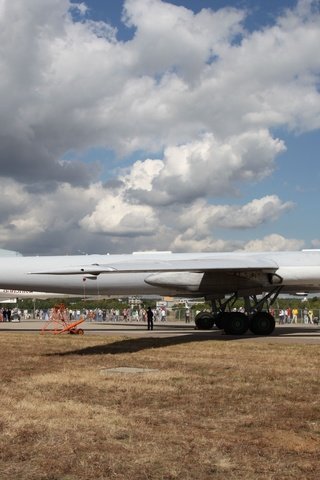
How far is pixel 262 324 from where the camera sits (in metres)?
21.6

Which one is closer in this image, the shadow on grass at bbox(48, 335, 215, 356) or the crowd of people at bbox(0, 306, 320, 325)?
the shadow on grass at bbox(48, 335, 215, 356)

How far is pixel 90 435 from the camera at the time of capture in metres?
6.06

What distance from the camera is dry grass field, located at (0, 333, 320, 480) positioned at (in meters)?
5.02

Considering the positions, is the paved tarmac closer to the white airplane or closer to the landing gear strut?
the landing gear strut

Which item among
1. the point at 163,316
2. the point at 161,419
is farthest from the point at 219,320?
the point at 163,316

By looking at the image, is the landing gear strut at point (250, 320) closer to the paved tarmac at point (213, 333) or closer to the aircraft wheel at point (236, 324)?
the aircraft wheel at point (236, 324)

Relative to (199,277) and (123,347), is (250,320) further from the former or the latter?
(123,347)

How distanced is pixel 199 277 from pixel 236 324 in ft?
7.80

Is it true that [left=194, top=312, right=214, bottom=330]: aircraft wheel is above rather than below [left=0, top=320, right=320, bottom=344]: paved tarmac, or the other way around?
above

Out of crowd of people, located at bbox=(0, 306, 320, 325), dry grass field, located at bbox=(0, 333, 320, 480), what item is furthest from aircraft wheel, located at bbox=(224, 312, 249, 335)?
crowd of people, located at bbox=(0, 306, 320, 325)

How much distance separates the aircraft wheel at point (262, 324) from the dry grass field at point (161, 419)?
28.6ft

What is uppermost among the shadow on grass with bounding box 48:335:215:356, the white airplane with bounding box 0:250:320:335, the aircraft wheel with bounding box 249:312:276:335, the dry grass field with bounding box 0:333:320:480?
the white airplane with bounding box 0:250:320:335

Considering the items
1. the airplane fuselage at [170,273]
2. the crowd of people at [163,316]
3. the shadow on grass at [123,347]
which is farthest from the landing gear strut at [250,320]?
the crowd of people at [163,316]

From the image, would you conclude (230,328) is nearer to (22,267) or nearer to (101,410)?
(22,267)
